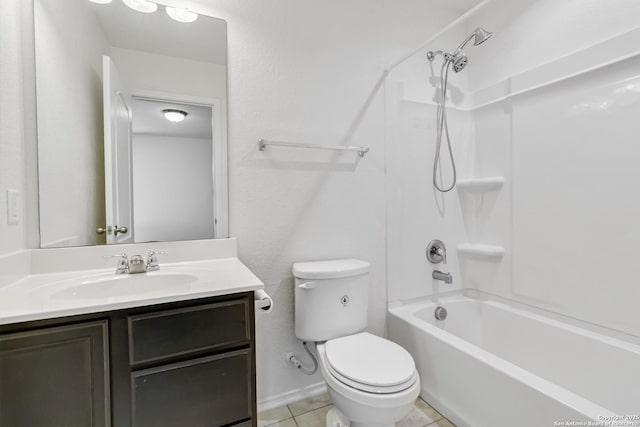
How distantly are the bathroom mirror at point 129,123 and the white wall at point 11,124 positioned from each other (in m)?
0.08

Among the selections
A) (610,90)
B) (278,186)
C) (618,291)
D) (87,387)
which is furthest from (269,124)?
(618,291)

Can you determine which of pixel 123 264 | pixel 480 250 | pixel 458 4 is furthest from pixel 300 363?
pixel 458 4

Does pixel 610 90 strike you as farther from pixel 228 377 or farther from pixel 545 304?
pixel 228 377

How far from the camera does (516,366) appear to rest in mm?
1446

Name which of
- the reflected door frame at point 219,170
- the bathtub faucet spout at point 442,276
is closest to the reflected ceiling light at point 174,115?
the reflected door frame at point 219,170

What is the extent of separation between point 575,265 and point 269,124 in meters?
1.82

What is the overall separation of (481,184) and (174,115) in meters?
1.91

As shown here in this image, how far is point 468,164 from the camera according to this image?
89.2 inches

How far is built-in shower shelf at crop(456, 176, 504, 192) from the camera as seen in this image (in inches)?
81.0

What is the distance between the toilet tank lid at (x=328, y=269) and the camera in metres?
1.59

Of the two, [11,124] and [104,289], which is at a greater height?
[11,124]

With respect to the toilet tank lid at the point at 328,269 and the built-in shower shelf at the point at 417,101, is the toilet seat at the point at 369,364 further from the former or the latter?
the built-in shower shelf at the point at 417,101

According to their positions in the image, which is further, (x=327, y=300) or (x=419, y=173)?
(x=419, y=173)

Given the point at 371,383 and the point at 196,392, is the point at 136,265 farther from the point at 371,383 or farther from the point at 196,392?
the point at 371,383
